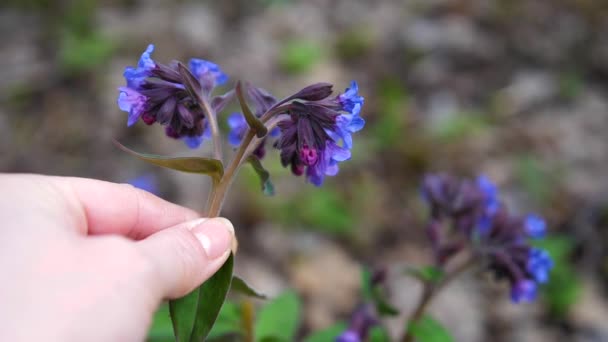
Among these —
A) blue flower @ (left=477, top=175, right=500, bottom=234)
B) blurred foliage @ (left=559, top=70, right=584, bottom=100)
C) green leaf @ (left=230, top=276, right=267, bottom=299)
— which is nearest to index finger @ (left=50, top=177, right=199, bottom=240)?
green leaf @ (left=230, top=276, right=267, bottom=299)

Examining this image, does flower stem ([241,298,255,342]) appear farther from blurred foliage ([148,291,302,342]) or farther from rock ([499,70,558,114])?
rock ([499,70,558,114])

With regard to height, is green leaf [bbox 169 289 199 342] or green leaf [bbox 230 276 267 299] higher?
green leaf [bbox 230 276 267 299]

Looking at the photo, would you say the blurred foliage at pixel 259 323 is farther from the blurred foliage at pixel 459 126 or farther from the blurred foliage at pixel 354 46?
the blurred foliage at pixel 354 46

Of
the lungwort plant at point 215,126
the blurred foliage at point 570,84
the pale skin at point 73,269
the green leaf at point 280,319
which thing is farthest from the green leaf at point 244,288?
the blurred foliage at point 570,84

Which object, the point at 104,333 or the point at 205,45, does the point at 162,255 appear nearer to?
the point at 104,333

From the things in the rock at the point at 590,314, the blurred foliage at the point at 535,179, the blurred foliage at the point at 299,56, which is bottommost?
the rock at the point at 590,314

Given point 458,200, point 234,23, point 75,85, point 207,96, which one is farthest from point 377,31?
point 207,96
